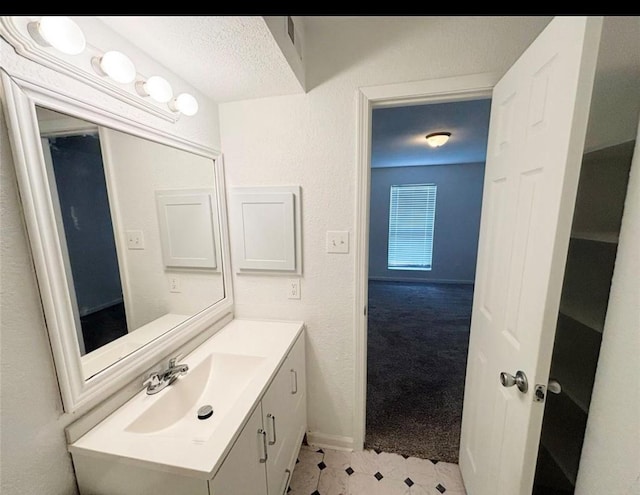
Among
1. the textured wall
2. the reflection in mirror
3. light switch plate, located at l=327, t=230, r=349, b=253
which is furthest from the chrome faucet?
the textured wall

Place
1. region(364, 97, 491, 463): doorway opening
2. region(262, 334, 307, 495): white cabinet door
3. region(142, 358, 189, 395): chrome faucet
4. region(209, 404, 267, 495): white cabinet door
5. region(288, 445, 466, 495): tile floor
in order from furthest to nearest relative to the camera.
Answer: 1. region(364, 97, 491, 463): doorway opening
2. region(288, 445, 466, 495): tile floor
3. region(262, 334, 307, 495): white cabinet door
4. region(142, 358, 189, 395): chrome faucet
5. region(209, 404, 267, 495): white cabinet door

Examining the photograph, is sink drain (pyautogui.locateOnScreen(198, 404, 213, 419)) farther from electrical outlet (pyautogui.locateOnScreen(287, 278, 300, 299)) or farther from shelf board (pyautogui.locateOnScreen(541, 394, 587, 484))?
shelf board (pyautogui.locateOnScreen(541, 394, 587, 484))

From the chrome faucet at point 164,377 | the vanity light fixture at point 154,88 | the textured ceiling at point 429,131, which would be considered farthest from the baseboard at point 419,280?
the vanity light fixture at point 154,88

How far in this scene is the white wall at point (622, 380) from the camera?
73 centimetres

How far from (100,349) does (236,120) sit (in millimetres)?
1216

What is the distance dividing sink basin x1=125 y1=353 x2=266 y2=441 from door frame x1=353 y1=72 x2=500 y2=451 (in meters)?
0.59

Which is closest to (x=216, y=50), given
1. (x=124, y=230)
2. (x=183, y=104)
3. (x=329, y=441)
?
(x=183, y=104)

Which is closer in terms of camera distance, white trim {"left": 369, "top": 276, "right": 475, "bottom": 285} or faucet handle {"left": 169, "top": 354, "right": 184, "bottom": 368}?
faucet handle {"left": 169, "top": 354, "right": 184, "bottom": 368}

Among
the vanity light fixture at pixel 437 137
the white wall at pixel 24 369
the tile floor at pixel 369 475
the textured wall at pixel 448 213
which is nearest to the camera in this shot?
the white wall at pixel 24 369

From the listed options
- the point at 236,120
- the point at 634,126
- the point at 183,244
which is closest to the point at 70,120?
the point at 183,244

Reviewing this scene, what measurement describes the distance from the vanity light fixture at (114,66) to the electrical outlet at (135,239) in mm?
519

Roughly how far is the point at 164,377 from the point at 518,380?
1.28m

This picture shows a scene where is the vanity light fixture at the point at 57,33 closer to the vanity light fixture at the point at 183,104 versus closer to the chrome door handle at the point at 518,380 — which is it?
the vanity light fixture at the point at 183,104

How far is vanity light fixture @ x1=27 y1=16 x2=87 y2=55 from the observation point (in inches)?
27.4
